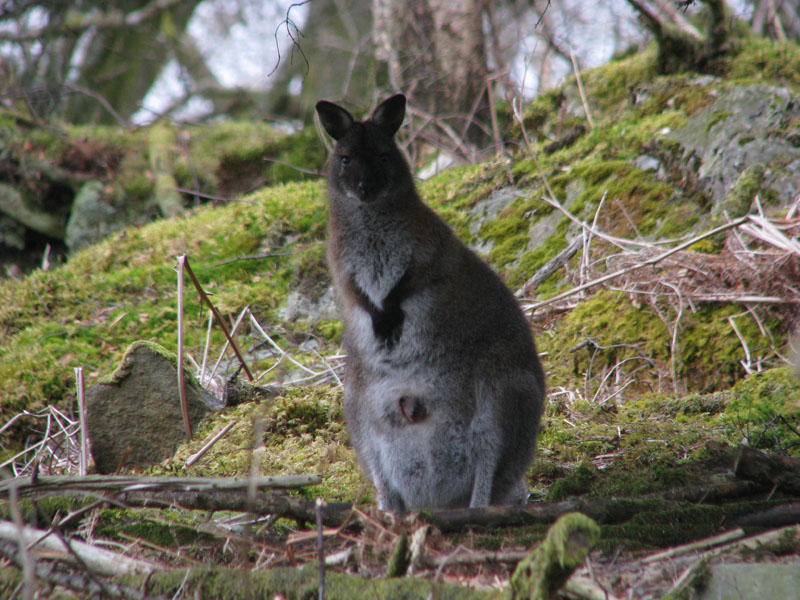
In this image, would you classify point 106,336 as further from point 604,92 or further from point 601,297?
point 604,92

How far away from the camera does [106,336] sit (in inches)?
256

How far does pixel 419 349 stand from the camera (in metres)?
3.42

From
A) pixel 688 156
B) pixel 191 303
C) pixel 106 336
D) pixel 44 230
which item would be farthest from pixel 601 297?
pixel 44 230

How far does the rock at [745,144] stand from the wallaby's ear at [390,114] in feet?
9.82

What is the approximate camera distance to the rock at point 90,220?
9.90 meters

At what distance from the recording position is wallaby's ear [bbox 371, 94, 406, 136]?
12.2 feet

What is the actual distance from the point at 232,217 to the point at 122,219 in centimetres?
307

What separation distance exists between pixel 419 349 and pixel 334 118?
4.50 ft

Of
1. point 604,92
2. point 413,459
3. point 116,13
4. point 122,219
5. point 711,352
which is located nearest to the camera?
point 413,459

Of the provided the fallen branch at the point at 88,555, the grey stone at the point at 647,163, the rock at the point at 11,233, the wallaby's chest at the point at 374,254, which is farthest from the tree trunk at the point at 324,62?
the fallen branch at the point at 88,555

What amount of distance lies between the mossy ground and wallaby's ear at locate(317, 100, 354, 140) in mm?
1568

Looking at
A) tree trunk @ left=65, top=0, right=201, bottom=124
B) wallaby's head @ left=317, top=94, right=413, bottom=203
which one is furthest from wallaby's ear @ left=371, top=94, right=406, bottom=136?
tree trunk @ left=65, top=0, right=201, bottom=124

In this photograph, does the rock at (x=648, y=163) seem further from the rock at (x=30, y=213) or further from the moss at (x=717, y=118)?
the rock at (x=30, y=213)

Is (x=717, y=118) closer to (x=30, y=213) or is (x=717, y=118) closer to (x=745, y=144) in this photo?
(x=745, y=144)
